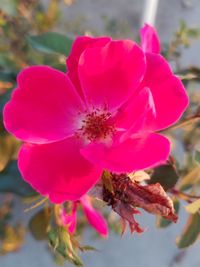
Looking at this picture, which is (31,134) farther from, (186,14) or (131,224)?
(186,14)

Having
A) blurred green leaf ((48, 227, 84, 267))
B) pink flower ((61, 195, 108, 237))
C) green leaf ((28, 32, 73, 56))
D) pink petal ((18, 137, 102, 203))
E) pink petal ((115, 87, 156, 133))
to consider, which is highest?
pink petal ((115, 87, 156, 133))

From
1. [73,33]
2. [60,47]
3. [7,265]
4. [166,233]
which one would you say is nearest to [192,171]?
[60,47]

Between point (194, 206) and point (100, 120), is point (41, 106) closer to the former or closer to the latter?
point (100, 120)

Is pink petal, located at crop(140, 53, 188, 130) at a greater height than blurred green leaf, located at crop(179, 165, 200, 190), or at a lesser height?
greater

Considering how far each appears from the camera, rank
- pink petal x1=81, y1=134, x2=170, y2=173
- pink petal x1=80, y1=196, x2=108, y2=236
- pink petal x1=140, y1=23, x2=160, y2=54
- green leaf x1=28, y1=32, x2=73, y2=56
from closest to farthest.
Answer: pink petal x1=81, y1=134, x2=170, y2=173
pink petal x1=140, y1=23, x2=160, y2=54
pink petal x1=80, y1=196, x2=108, y2=236
green leaf x1=28, y1=32, x2=73, y2=56

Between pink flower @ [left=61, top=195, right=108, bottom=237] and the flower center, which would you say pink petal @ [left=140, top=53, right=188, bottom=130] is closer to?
the flower center

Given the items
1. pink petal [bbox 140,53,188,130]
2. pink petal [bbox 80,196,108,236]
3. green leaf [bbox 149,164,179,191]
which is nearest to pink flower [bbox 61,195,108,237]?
pink petal [bbox 80,196,108,236]
